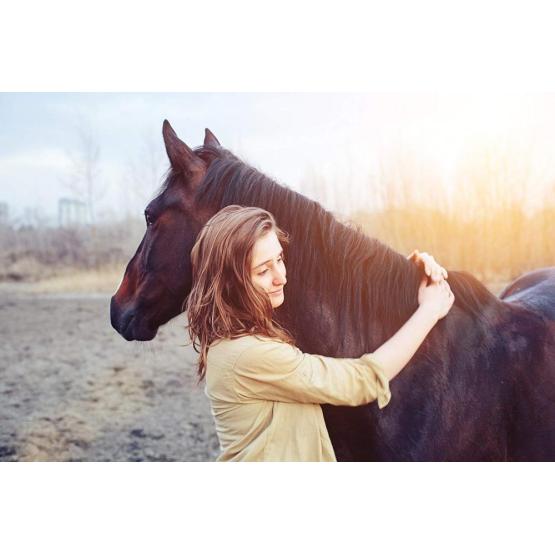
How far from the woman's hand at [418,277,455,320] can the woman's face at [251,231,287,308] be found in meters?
0.39

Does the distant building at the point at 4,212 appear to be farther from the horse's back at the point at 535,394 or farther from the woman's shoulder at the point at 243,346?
the horse's back at the point at 535,394

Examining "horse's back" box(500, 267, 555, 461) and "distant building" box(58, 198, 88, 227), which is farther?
"distant building" box(58, 198, 88, 227)

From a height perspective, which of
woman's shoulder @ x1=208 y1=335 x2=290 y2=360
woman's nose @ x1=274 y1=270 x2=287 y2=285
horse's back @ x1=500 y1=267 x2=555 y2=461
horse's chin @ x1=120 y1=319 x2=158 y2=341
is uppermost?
woman's nose @ x1=274 y1=270 x2=287 y2=285

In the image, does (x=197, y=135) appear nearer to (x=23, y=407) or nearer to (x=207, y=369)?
(x=207, y=369)

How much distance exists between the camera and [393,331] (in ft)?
5.48

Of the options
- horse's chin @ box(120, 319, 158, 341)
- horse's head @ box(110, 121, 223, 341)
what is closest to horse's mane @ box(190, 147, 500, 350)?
horse's head @ box(110, 121, 223, 341)

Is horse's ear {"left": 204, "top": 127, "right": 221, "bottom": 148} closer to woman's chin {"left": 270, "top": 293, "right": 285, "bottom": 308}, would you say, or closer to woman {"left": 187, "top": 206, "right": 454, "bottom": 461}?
woman {"left": 187, "top": 206, "right": 454, "bottom": 461}

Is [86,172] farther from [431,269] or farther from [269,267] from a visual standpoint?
[431,269]

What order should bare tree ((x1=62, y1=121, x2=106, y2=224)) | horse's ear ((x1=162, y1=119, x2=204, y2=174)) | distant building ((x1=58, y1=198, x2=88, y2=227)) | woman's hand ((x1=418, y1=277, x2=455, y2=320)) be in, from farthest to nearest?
distant building ((x1=58, y1=198, x2=88, y2=227)), bare tree ((x1=62, y1=121, x2=106, y2=224)), horse's ear ((x1=162, y1=119, x2=204, y2=174)), woman's hand ((x1=418, y1=277, x2=455, y2=320))

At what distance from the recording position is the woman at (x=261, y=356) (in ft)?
4.94

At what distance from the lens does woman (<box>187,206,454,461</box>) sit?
1507 millimetres

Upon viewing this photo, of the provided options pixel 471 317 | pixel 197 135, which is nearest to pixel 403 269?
pixel 471 317

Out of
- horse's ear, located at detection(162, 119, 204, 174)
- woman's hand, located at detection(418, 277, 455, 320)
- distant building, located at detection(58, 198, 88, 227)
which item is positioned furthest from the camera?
distant building, located at detection(58, 198, 88, 227)
